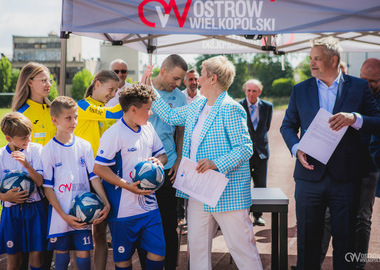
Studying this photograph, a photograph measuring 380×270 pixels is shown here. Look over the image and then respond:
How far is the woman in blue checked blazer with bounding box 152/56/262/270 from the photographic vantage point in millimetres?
3592

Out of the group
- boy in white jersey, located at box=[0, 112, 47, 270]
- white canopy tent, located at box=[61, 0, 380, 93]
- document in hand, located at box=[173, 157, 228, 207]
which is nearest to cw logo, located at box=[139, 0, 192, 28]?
white canopy tent, located at box=[61, 0, 380, 93]

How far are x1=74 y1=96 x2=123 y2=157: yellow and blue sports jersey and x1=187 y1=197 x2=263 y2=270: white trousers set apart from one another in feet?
4.26

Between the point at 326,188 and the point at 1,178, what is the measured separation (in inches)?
108

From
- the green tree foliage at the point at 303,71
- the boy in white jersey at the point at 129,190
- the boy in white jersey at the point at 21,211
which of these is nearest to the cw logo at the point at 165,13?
the boy in white jersey at the point at 129,190

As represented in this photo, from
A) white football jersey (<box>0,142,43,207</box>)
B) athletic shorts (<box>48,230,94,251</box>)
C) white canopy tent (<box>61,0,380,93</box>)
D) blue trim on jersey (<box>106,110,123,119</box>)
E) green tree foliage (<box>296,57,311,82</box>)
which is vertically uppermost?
green tree foliage (<box>296,57,311,82</box>)

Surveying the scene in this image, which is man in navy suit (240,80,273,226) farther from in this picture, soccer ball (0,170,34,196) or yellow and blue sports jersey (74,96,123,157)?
soccer ball (0,170,34,196)

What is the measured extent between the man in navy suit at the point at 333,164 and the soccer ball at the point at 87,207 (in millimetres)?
1724

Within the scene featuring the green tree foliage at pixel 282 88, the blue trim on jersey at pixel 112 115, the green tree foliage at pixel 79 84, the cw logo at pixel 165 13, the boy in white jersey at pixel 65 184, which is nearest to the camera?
the boy in white jersey at pixel 65 184

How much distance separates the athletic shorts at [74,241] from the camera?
354 cm

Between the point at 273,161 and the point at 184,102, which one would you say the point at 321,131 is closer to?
the point at 184,102

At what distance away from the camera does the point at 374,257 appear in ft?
16.8

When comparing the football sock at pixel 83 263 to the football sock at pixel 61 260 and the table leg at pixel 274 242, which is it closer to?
the football sock at pixel 61 260

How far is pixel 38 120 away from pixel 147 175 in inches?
55.2

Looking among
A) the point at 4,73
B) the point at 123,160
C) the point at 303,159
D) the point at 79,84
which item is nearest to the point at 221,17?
the point at 303,159
